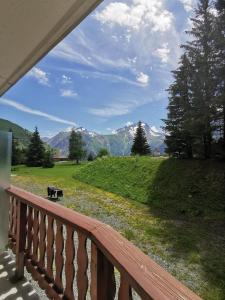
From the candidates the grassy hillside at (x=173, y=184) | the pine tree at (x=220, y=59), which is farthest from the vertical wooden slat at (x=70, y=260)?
the pine tree at (x=220, y=59)

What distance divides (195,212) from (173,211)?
1056 mm

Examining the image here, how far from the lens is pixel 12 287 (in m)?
2.79

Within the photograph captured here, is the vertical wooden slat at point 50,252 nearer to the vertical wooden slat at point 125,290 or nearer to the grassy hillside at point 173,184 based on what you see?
the vertical wooden slat at point 125,290

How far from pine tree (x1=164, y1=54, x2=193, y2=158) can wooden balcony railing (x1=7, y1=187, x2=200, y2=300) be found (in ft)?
46.3

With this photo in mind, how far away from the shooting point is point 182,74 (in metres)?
17.2

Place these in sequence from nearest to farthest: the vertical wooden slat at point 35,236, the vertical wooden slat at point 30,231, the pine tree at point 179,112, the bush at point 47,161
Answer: the vertical wooden slat at point 35,236 → the vertical wooden slat at point 30,231 → the pine tree at point 179,112 → the bush at point 47,161

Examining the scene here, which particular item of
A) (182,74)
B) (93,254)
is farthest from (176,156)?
(93,254)

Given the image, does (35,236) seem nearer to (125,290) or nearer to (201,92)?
(125,290)

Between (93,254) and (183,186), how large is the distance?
1275 cm

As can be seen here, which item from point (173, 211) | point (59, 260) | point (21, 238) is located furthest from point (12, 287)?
point (173, 211)

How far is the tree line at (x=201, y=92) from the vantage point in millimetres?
14031

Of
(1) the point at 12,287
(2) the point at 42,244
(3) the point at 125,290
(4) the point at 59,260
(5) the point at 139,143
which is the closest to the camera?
(3) the point at 125,290

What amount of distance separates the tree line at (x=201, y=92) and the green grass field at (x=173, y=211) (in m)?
1.26

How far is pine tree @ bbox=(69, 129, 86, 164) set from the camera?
55.7 metres
